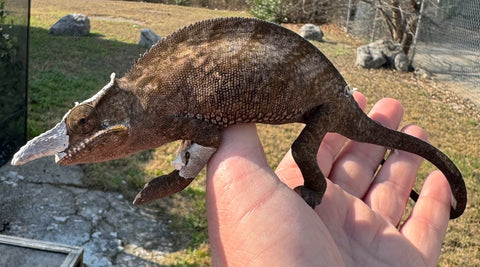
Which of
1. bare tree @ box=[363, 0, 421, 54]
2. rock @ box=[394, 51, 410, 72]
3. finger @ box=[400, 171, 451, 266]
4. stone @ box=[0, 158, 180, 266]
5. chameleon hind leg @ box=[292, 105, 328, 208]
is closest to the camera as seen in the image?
chameleon hind leg @ box=[292, 105, 328, 208]

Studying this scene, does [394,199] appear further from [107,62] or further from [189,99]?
[107,62]

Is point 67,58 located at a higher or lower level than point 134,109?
lower

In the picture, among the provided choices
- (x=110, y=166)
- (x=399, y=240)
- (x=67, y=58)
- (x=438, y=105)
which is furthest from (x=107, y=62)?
(x=399, y=240)

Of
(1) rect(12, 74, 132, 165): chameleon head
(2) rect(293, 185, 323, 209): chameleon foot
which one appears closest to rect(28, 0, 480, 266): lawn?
(2) rect(293, 185, 323, 209): chameleon foot

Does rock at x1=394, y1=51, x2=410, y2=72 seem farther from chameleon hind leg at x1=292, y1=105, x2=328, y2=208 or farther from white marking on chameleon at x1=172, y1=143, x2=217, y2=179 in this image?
white marking on chameleon at x1=172, y1=143, x2=217, y2=179

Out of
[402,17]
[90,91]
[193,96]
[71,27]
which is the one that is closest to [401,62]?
[402,17]

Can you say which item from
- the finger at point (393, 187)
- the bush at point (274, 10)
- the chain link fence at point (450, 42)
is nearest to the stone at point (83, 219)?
the finger at point (393, 187)

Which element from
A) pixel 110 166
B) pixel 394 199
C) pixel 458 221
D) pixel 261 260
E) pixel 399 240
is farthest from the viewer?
pixel 110 166

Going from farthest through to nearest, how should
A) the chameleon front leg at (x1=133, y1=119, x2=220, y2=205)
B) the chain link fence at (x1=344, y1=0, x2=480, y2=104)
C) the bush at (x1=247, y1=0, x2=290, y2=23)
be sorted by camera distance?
the bush at (x1=247, y1=0, x2=290, y2=23), the chain link fence at (x1=344, y1=0, x2=480, y2=104), the chameleon front leg at (x1=133, y1=119, x2=220, y2=205)
